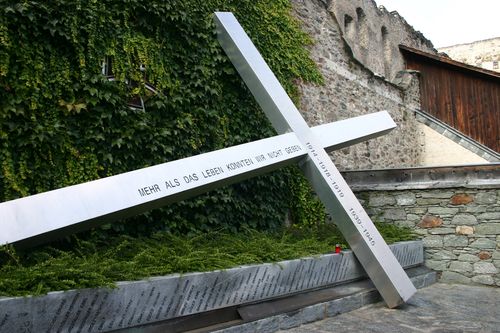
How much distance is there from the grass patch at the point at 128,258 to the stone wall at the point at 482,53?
1991 centimetres

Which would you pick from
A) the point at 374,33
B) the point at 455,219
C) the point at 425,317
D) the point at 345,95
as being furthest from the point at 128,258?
the point at 374,33

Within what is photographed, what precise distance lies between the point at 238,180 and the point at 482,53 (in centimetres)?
2157

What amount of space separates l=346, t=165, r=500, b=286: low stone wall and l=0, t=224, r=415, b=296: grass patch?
72.5 inches

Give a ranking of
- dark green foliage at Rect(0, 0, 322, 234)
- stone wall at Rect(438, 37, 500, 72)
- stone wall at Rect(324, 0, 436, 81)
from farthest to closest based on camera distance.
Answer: stone wall at Rect(438, 37, 500, 72) < stone wall at Rect(324, 0, 436, 81) < dark green foliage at Rect(0, 0, 322, 234)

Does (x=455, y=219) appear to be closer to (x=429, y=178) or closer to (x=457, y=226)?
(x=457, y=226)

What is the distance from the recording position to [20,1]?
3836 millimetres

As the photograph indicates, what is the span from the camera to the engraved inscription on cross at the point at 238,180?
2.63 meters

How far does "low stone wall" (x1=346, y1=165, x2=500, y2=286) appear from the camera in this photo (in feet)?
19.1

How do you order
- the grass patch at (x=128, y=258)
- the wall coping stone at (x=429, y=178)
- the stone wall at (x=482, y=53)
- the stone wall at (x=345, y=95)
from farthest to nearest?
the stone wall at (x=482, y=53), the stone wall at (x=345, y=95), the wall coping stone at (x=429, y=178), the grass patch at (x=128, y=258)

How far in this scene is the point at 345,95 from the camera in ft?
29.1

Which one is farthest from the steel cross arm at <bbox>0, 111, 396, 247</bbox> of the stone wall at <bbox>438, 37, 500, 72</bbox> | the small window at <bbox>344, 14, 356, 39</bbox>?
the stone wall at <bbox>438, 37, 500, 72</bbox>

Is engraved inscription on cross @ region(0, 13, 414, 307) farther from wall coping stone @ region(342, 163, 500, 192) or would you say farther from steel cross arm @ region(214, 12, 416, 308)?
wall coping stone @ region(342, 163, 500, 192)

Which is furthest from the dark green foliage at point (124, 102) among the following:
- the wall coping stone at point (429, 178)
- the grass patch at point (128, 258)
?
the wall coping stone at point (429, 178)

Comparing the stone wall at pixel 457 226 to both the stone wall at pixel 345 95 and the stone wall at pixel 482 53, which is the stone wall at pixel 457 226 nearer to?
the stone wall at pixel 345 95
